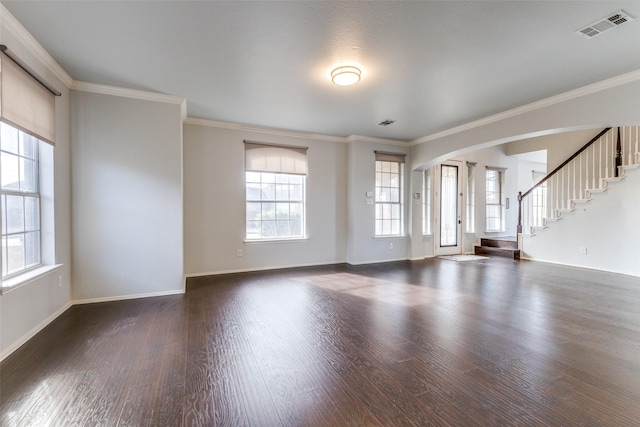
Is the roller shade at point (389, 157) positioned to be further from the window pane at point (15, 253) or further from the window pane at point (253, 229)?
the window pane at point (15, 253)

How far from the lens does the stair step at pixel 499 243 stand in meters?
7.31

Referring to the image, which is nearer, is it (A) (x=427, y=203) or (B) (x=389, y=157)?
(B) (x=389, y=157)

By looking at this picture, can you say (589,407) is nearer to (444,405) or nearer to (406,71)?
(444,405)

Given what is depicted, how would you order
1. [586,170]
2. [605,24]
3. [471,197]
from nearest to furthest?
[605,24] < [586,170] < [471,197]

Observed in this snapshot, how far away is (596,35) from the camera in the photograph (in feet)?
8.34

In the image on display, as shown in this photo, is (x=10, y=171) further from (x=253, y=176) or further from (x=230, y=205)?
(x=253, y=176)

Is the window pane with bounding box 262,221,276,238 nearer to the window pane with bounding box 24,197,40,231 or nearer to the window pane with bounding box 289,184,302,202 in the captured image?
the window pane with bounding box 289,184,302,202

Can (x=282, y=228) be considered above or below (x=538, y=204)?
below

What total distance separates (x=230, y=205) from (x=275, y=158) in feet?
4.19

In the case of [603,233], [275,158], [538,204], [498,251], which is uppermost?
[275,158]

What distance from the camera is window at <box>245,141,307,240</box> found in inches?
215

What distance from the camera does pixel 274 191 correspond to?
5.67 meters

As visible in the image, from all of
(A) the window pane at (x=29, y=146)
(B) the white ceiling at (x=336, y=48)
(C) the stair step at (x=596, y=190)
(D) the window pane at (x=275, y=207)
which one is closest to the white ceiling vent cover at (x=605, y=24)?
(B) the white ceiling at (x=336, y=48)

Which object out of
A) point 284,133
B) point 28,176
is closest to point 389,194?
point 284,133
